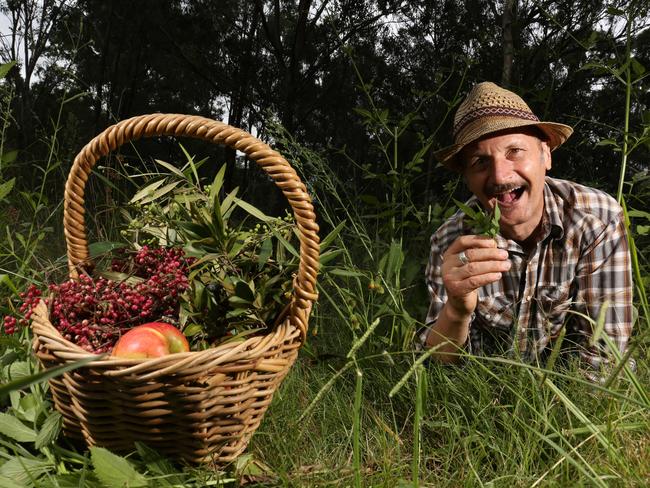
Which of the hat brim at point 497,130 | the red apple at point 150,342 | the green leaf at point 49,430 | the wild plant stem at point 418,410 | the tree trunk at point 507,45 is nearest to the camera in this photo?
the wild plant stem at point 418,410

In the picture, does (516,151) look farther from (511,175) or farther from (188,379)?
(188,379)

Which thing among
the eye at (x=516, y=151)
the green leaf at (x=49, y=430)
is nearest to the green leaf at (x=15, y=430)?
the green leaf at (x=49, y=430)

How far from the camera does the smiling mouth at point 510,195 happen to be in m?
1.79

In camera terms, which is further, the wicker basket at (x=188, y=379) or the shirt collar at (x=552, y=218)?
the shirt collar at (x=552, y=218)

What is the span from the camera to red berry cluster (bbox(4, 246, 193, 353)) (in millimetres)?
1271

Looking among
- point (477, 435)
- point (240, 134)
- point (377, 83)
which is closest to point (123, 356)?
point (240, 134)

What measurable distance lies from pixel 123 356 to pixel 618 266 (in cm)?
144

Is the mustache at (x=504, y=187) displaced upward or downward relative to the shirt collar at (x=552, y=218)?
upward

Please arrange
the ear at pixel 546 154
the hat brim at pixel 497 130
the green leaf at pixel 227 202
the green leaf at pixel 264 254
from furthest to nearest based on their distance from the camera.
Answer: the ear at pixel 546 154 < the hat brim at pixel 497 130 < the green leaf at pixel 227 202 < the green leaf at pixel 264 254

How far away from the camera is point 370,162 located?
5.66 meters

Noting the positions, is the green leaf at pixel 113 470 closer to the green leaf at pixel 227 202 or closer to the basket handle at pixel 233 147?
the basket handle at pixel 233 147

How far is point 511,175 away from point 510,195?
0.21 feet

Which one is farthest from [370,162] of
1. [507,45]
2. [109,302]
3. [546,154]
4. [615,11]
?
[109,302]

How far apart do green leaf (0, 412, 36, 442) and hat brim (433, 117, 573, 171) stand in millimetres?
1363
